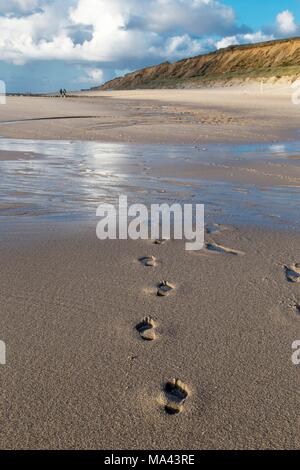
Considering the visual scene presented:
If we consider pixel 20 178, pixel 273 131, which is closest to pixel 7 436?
pixel 20 178

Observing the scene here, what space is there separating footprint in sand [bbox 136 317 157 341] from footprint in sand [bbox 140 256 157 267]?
808 millimetres

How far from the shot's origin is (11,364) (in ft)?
6.91

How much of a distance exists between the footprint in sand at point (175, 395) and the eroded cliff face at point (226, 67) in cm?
5297

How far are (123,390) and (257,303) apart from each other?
1085 millimetres

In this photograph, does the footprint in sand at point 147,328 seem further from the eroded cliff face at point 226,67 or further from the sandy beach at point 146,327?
the eroded cliff face at point 226,67

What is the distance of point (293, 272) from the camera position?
320 centimetres

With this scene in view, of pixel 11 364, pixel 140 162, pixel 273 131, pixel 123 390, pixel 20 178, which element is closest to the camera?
pixel 123 390

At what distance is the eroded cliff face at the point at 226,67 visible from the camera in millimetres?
61588

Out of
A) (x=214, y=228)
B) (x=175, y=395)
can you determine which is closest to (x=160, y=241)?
(x=214, y=228)

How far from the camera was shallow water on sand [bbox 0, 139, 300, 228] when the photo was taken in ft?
15.2

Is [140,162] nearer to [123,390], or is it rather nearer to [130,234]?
[130,234]

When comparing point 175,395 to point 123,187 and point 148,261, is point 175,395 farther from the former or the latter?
point 123,187
